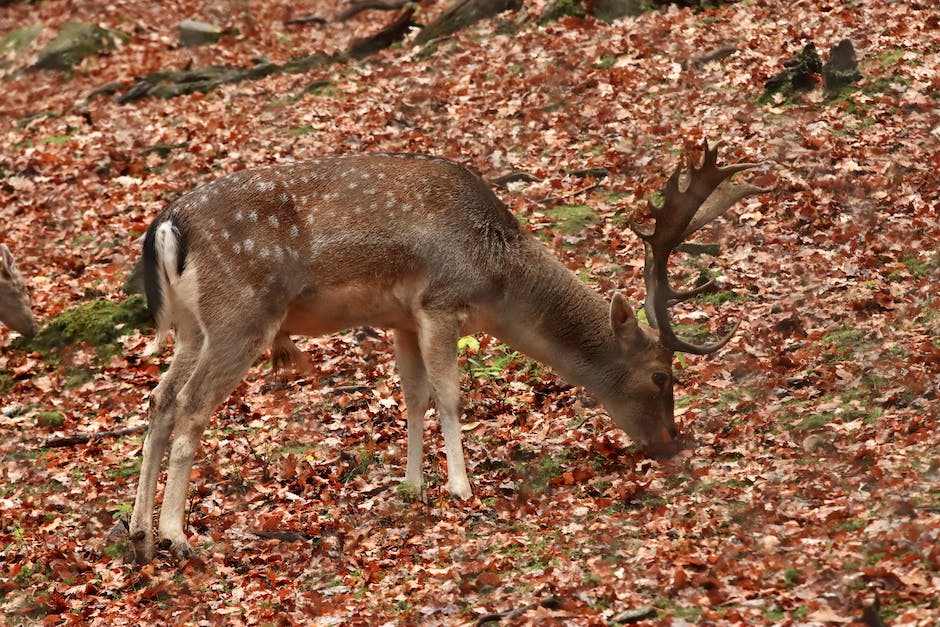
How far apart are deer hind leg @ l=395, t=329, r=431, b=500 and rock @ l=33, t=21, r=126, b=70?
15.0 meters

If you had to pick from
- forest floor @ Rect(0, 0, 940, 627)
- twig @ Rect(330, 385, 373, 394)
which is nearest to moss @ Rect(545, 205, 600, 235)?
forest floor @ Rect(0, 0, 940, 627)

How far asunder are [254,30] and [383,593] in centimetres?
1747

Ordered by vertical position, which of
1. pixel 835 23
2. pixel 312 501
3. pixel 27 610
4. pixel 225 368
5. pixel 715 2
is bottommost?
pixel 27 610

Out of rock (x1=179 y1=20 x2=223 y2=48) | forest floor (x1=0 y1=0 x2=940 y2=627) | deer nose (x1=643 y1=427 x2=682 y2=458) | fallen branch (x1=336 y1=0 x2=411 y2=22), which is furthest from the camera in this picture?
fallen branch (x1=336 y1=0 x2=411 y2=22)

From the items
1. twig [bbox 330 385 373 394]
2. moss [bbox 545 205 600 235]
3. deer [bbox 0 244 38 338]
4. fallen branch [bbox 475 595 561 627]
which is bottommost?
fallen branch [bbox 475 595 561 627]

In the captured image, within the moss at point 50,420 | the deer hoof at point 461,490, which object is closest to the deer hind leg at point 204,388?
the deer hoof at point 461,490

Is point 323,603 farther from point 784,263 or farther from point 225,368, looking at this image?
point 784,263

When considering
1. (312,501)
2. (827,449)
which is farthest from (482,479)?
(827,449)

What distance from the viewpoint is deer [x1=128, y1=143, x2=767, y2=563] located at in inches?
347

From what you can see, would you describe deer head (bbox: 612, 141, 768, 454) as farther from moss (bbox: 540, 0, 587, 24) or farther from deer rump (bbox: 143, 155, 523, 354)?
moss (bbox: 540, 0, 587, 24)

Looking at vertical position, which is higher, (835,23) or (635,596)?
(835,23)

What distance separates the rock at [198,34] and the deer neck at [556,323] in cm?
1497

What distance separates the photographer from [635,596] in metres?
6.39

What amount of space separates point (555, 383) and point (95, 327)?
5326 mm
